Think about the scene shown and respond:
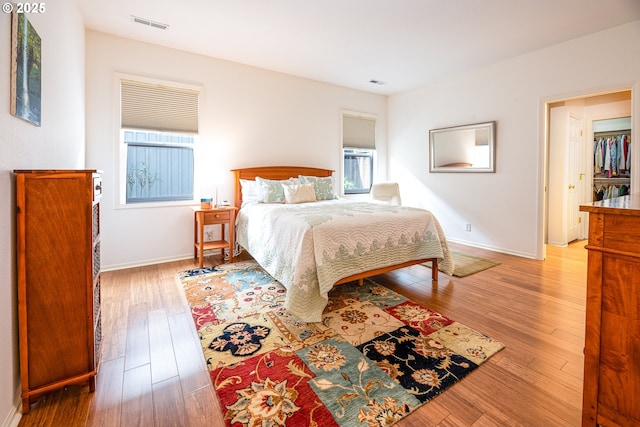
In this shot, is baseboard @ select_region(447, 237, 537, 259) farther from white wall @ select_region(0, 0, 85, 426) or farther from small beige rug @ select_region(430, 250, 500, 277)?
white wall @ select_region(0, 0, 85, 426)

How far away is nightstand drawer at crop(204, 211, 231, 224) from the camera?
12.3 feet

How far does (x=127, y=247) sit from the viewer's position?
3703mm

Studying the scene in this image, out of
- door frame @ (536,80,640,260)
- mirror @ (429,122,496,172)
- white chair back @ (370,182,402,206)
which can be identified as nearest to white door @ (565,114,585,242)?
door frame @ (536,80,640,260)

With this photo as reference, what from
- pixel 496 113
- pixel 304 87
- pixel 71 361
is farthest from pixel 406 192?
pixel 71 361

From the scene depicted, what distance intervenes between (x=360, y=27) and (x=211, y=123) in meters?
2.27

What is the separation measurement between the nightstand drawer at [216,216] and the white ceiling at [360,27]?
6.86ft

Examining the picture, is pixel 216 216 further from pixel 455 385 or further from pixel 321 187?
pixel 455 385

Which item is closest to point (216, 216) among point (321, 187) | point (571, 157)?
point (321, 187)

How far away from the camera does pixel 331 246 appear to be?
97.2 inches

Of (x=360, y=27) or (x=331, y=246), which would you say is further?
(x=360, y=27)

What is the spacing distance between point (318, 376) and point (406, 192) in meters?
4.70

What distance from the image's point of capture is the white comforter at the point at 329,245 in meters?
2.36

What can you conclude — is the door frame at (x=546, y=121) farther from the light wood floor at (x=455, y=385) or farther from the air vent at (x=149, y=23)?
the air vent at (x=149, y=23)

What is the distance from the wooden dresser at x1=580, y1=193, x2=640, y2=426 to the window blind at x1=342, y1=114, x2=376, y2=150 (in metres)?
4.70
